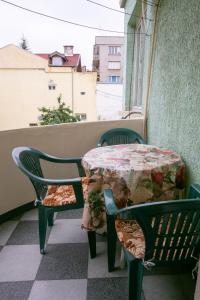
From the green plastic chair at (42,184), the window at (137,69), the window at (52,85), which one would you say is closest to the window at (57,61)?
the window at (52,85)

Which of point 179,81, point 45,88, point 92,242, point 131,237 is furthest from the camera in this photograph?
point 45,88

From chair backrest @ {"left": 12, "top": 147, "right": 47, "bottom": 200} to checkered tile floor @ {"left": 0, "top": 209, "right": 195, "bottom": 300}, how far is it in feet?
1.44

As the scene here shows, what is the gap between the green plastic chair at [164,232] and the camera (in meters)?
0.98

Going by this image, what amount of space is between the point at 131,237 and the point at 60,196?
0.76 metres

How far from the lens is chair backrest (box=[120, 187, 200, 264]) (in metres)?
0.98

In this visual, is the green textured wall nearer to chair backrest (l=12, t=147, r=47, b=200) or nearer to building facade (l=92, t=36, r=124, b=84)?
chair backrest (l=12, t=147, r=47, b=200)

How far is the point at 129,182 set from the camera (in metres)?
1.51

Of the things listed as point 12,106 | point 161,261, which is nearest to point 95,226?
point 161,261

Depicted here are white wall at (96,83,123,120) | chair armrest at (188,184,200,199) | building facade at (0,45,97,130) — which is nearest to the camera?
chair armrest at (188,184,200,199)

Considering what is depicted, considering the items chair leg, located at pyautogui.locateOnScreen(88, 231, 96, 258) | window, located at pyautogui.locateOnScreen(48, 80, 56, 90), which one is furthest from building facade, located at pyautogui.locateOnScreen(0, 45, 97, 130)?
chair leg, located at pyautogui.locateOnScreen(88, 231, 96, 258)

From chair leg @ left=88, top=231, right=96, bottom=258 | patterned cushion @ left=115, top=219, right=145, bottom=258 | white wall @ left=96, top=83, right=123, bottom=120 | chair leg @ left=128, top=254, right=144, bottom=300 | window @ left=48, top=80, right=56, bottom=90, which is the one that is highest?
window @ left=48, top=80, right=56, bottom=90

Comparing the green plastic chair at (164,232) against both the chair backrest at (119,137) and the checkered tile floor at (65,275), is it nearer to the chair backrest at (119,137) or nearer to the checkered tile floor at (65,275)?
the checkered tile floor at (65,275)

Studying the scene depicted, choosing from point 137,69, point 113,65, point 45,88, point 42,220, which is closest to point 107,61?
point 113,65

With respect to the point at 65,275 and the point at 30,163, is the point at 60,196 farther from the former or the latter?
the point at 65,275
